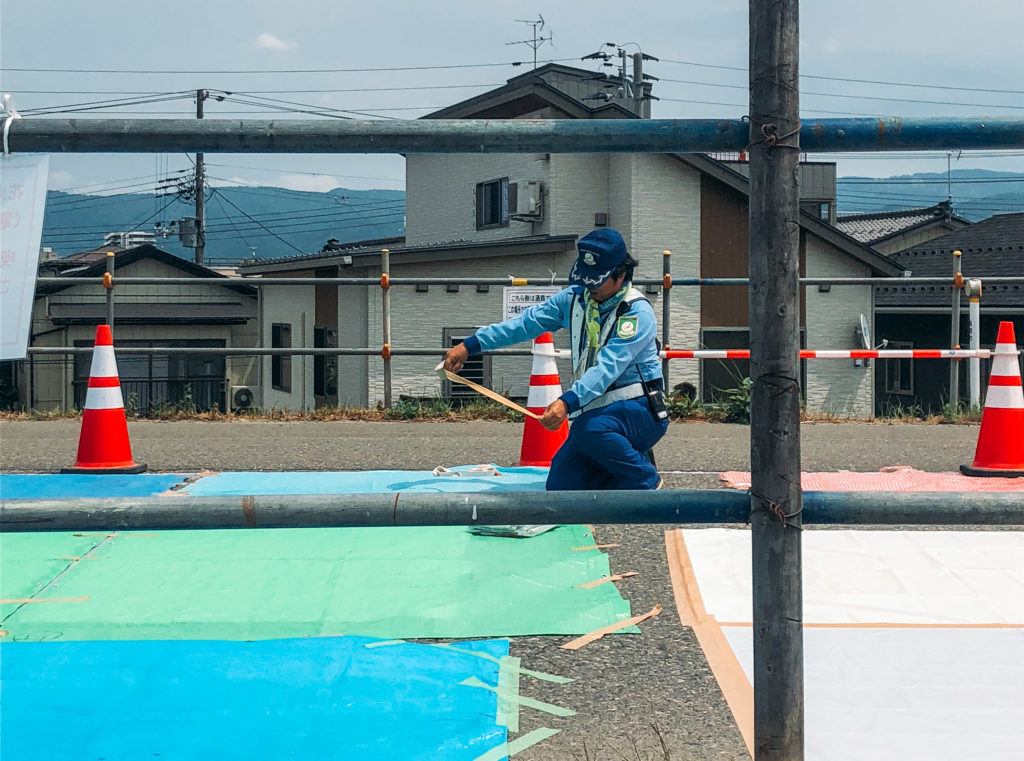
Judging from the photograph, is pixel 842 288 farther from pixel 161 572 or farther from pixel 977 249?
pixel 161 572

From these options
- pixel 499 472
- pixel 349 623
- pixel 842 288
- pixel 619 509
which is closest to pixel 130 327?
pixel 842 288

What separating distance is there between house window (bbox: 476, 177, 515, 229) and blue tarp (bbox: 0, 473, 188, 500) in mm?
20000

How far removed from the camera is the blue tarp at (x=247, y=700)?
3.41 metres

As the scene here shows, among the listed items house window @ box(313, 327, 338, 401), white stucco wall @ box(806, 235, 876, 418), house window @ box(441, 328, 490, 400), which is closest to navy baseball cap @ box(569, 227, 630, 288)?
house window @ box(441, 328, 490, 400)

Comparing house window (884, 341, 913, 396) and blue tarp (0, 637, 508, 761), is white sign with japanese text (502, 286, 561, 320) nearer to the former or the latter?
blue tarp (0, 637, 508, 761)

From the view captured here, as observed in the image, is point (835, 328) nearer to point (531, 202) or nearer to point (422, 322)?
point (531, 202)

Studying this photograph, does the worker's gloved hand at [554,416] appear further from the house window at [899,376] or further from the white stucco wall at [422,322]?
the house window at [899,376]

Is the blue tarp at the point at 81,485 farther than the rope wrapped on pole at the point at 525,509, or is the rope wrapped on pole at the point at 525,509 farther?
the blue tarp at the point at 81,485

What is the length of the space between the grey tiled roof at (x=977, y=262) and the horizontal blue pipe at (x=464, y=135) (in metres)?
25.4

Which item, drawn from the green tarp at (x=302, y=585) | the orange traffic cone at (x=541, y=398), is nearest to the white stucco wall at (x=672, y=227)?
the orange traffic cone at (x=541, y=398)

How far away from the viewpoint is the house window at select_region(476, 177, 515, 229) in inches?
1093

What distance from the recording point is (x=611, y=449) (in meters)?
4.92

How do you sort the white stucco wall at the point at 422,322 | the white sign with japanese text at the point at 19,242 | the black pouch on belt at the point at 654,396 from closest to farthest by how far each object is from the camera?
the white sign with japanese text at the point at 19,242
the black pouch on belt at the point at 654,396
the white stucco wall at the point at 422,322

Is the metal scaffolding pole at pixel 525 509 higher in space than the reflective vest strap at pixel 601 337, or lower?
lower
